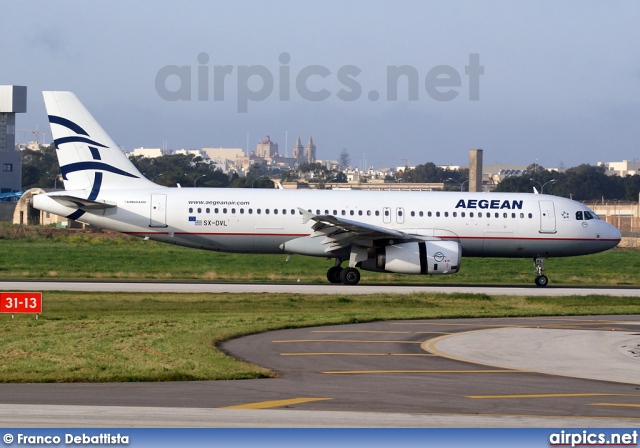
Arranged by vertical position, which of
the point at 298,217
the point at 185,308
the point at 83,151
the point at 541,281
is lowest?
the point at 185,308

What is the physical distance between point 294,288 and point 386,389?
20.7 meters

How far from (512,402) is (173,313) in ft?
49.9

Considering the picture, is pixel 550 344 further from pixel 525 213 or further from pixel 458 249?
pixel 525 213

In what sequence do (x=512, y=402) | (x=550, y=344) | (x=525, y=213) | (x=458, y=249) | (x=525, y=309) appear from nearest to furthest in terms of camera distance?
(x=512, y=402) < (x=550, y=344) < (x=525, y=309) < (x=458, y=249) < (x=525, y=213)

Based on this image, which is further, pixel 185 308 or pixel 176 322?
pixel 185 308

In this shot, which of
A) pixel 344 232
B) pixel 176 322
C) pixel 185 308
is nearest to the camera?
pixel 176 322

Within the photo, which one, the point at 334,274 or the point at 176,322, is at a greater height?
the point at 334,274

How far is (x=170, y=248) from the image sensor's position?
2355 inches

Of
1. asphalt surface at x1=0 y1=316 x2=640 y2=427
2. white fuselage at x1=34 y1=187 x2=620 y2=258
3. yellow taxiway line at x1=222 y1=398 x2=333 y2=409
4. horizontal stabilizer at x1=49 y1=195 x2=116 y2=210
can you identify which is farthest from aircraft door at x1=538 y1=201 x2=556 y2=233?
yellow taxiway line at x1=222 y1=398 x2=333 y2=409

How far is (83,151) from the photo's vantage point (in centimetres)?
3831

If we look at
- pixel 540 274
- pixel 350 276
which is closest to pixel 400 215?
pixel 350 276

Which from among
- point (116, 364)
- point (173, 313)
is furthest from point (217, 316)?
point (116, 364)

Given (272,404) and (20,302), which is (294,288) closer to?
(20,302)

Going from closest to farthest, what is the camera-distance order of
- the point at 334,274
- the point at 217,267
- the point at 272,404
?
the point at 272,404, the point at 334,274, the point at 217,267
